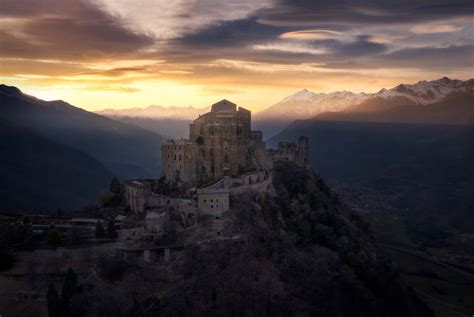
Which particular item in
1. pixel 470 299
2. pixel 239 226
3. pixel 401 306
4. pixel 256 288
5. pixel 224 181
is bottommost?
pixel 470 299

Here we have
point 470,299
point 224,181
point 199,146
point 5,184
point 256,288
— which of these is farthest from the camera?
point 5,184

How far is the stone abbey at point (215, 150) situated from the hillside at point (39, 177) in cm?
7718

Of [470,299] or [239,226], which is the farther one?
[470,299]

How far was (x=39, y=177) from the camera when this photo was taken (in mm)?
170750

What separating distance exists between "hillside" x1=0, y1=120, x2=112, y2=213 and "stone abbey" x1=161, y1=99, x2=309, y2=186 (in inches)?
3038

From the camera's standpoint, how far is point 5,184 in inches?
6093

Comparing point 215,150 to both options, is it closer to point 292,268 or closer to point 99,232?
point 292,268

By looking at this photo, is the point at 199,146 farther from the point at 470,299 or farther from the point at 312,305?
the point at 470,299

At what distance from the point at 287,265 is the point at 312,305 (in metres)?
6.07

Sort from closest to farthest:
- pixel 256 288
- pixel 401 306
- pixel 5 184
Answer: pixel 256 288 < pixel 401 306 < pixel 5 184

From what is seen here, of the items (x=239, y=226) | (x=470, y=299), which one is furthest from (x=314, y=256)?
(x=470, y=299)

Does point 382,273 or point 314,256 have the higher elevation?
point 314,256

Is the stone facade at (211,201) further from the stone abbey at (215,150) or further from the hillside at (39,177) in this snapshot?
the hillside at (39,177)

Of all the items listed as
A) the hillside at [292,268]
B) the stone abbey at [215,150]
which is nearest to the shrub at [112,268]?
the hillside at [292,268]
